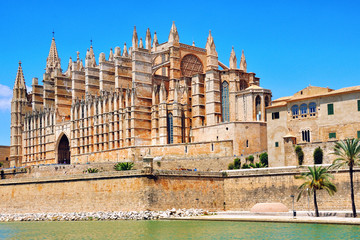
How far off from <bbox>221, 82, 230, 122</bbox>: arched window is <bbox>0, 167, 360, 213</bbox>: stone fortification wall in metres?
15.3

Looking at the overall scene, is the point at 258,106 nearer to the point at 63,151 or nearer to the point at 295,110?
the point at 295,110

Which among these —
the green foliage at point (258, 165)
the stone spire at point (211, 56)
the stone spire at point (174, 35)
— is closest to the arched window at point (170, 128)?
the stone spire at point (211, 56)

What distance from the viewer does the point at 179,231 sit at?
3656cm

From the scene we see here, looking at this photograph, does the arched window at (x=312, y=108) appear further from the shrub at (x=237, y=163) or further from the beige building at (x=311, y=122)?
the shrub at (x=237, y=163)

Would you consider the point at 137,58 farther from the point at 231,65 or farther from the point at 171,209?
the point at 171,209

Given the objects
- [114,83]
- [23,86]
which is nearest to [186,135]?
[114,83]

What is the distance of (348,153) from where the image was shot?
127 ft

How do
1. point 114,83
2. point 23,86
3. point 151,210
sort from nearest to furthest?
point 151,210
point 114,83
point 23,86

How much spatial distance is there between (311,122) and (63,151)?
42.1m

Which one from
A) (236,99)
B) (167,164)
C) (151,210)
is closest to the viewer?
(151,210)

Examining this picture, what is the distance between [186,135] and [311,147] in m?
20.5

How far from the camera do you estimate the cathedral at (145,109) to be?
60594mm

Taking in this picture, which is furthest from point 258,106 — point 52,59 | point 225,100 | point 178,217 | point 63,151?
point 52,59

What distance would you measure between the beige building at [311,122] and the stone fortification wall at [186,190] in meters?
3.40
